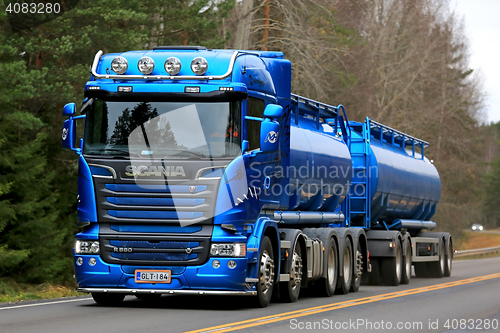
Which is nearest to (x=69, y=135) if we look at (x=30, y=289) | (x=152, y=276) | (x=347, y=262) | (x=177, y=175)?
(x=177, y=175)

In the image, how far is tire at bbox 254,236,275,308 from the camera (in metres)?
11.9

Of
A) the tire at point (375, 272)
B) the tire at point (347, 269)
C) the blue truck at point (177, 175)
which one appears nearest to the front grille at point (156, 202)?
the blue truck at point (177, 175)

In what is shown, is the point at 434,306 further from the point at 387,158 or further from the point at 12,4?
the point at 12,4

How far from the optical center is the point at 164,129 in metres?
11.3

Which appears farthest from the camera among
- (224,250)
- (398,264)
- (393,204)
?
(393,204)

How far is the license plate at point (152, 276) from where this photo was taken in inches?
442

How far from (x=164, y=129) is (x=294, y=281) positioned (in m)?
3.97

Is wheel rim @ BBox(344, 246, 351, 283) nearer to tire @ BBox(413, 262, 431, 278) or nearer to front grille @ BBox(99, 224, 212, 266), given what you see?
front grille @ BBox(99, 224, 212, 266)

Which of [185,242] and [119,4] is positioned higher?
[119,4]

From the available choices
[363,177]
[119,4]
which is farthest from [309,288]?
[119,4]

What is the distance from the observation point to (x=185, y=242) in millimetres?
11195

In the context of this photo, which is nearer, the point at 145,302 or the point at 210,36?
the point at 145,302

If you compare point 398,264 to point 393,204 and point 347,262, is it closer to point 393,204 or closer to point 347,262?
point 393,204

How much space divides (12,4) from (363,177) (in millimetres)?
10301
